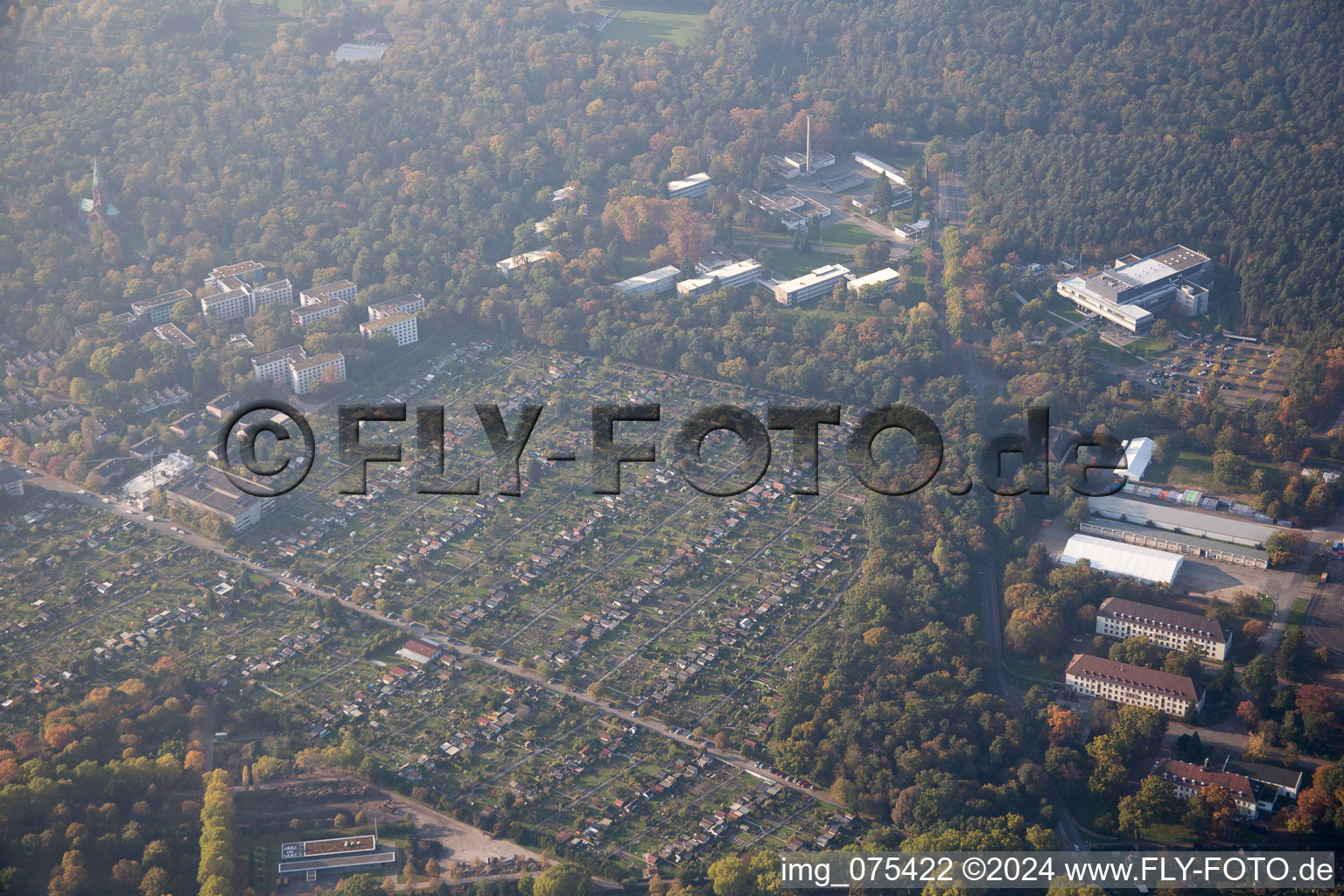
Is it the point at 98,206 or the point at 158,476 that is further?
the point at 98,206

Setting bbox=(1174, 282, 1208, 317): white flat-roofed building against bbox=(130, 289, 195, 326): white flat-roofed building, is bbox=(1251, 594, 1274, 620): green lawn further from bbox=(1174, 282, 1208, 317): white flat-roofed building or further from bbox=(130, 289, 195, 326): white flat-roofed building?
bbox=(130, 289, 195, 326): white flat-roofed building

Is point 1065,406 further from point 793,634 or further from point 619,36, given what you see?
point 619,36

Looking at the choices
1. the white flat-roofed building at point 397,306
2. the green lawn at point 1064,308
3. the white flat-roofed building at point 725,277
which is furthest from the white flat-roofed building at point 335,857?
the green lawn at point 1064,308

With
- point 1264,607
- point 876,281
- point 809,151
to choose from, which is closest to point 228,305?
point 876,281

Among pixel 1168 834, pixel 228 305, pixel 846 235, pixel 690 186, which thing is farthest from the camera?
pixel 690 186

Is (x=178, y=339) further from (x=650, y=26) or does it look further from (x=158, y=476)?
(x=650, y=26)

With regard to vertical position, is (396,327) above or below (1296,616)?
above

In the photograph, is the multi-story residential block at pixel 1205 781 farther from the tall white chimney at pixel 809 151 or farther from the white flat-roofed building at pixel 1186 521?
the tall white chimney at pixel 809 151
